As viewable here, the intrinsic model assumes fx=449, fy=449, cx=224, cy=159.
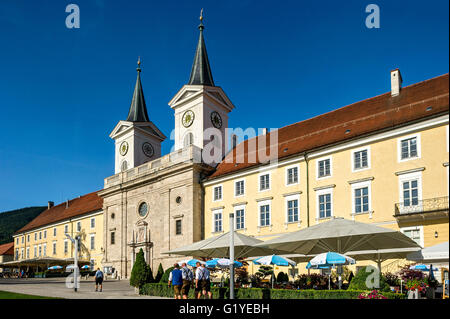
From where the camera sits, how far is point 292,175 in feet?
104

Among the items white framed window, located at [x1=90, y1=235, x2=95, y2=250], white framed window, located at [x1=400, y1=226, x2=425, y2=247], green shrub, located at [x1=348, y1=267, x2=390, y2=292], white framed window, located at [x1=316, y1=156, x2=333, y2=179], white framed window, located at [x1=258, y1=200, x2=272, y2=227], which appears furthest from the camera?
white framed window, located at [x1=90, y1=235, x2=95, y2=250]

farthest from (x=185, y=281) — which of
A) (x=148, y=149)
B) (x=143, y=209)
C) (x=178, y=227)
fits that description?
(x=148, y=149)

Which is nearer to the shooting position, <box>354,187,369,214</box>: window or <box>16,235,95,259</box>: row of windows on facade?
<box>354,187,369,214</box>: window

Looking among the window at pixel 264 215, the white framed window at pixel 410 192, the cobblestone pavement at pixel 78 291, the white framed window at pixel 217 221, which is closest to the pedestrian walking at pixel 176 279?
the cobblestone pavement at pixel 78 291

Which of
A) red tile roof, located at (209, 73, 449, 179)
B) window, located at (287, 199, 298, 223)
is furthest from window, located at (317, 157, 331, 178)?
window, located at (287, 199, 298, 223)

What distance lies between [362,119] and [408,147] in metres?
4.98

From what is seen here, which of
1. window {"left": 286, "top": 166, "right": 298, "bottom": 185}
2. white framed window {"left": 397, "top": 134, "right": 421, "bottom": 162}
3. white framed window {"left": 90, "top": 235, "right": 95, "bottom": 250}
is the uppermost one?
white framed window {"left": 397, "top": 134, "right": 421, "bottom": 162}

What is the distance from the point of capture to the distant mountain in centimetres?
14800

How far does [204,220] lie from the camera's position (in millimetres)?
38062

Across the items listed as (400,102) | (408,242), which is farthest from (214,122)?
(408,242)

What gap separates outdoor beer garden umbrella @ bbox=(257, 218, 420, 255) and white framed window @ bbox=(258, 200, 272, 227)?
1373 centimetres

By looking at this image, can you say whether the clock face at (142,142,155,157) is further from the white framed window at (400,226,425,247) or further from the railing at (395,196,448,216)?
the white framed window at (400,226,425,247)

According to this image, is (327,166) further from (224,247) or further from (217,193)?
(224,247)

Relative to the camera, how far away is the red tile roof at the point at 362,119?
2620 cm
